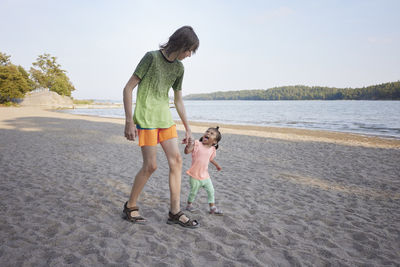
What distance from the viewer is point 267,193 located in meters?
4.43

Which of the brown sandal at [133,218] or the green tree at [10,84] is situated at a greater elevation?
the green tree at [10,84]

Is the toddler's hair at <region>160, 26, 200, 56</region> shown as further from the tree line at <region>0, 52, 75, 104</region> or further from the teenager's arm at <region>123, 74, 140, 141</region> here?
the tree line at <region>0, 52, 75, 104</region>

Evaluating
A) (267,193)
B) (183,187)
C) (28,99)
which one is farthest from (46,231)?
(28,99)

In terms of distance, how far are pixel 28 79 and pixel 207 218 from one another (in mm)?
68105

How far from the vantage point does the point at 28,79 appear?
186 feet

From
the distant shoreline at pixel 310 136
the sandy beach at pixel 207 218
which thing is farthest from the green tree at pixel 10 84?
the sandy beach at pixel 207 218

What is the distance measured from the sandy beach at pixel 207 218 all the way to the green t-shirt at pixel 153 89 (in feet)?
4.16

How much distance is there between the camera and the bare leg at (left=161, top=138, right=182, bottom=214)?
2.64 m

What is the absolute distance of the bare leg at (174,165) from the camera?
2.64 meters

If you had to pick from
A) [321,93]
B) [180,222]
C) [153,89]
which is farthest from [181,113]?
[321,93]

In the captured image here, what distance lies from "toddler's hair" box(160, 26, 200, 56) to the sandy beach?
2.00m

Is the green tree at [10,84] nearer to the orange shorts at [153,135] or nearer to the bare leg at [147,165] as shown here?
the bare leg at [147,165]

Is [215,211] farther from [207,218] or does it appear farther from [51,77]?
[51,77]

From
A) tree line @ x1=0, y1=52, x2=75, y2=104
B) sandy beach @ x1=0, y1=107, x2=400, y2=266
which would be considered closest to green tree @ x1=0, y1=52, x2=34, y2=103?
tree line @ x1=0, y1=52, x2=75, y2=104
